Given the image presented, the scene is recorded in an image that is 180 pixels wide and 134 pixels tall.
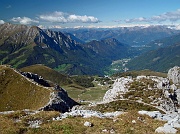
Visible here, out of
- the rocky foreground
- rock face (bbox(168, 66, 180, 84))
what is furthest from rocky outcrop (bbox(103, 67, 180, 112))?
rock face (bbox(168, 66, 180, 84))

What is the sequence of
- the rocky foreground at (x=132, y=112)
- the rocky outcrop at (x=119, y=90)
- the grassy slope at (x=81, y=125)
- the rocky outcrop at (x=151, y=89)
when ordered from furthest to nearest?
1. the rocky outcrop at (x=119, y=90)
2. the rocky outcrop at (x=151, y=89)
3. the rocky foreground at (x=132, y=112)
4. the grassy slope at (x=81, y=125)

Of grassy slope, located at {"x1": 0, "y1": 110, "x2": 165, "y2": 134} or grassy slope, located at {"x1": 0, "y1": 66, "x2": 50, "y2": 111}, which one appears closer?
grassy slope, located at {"x1": 0, "y1": 110, "x2": 165, "y2": 134}

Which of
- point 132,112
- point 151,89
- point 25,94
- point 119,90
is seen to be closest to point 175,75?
point 151,89

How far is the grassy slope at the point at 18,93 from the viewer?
4513 inches

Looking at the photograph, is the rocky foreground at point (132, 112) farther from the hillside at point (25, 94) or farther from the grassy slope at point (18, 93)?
the grassy slope at point (18, 93)

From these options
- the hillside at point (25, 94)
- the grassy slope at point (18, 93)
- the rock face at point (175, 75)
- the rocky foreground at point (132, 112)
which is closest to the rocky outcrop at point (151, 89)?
the rocky foreground at point (132, 112)

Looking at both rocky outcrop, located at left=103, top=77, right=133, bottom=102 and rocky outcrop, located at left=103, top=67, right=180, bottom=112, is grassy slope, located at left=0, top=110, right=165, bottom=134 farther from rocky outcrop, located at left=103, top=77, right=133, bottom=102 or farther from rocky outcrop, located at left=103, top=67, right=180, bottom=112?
rocky outcrop, located at left=103, top=77, right=133, bottom=102

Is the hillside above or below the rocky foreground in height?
below

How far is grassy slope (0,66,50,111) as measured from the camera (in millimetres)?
114625

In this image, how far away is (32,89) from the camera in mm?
126812

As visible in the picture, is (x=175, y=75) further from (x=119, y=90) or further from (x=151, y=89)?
(x=119, y=90)

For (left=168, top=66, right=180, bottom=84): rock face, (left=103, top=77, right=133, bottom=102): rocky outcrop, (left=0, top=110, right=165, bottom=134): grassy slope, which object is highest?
(left=0, top=110, right=165, bottom=134): grassy slope

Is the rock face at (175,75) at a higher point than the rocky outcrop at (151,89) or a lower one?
lower

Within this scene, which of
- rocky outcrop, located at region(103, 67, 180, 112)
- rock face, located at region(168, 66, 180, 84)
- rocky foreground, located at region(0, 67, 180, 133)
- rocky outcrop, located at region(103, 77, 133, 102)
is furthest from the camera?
rock face, located at region(168, 66, 180, 84)
